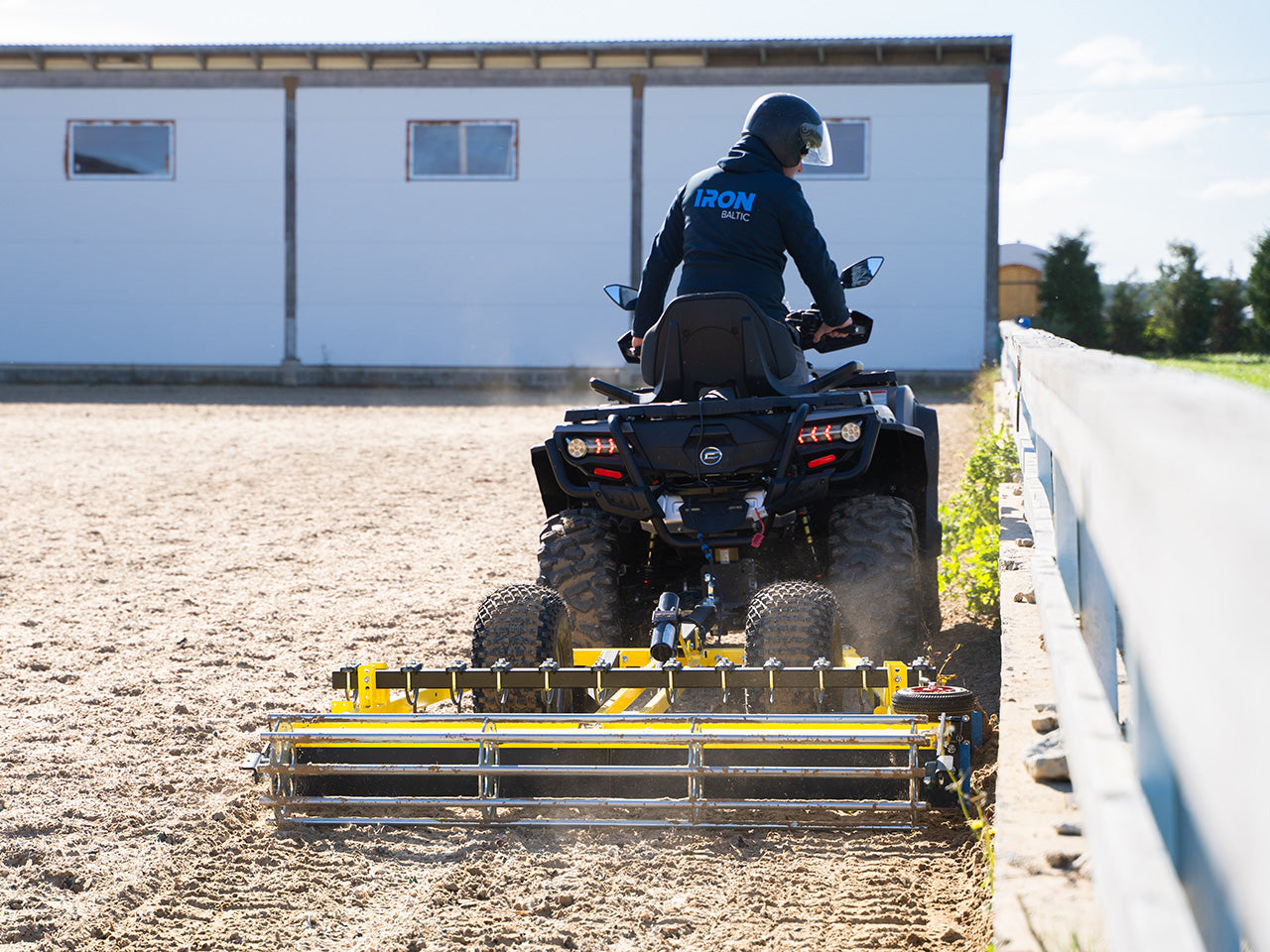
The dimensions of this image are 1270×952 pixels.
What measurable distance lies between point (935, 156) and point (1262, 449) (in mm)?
23322

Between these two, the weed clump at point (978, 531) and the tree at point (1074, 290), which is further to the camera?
the tree at point (1074, 290)

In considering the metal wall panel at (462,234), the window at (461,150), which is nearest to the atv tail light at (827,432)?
the metal wall panel at (462,234)

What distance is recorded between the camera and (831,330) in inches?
211

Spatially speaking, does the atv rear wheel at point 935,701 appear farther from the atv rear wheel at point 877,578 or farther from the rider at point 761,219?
the rider at point 761,219

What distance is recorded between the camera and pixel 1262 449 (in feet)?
2.53

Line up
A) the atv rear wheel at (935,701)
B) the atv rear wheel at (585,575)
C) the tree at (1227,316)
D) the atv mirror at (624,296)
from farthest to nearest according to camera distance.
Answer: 1. the tree at (1227,316)
2. the atv mirror at (624,296)
3. the atv rear wheel at (585,575)
4. the atv rear wheel at (935,701)

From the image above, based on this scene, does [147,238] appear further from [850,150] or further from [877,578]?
[877,578]

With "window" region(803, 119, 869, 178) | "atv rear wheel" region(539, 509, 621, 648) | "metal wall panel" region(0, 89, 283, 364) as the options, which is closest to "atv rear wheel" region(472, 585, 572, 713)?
"atv rear wheel" region(539, 509, 621, 648)

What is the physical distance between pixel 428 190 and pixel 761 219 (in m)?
20.2

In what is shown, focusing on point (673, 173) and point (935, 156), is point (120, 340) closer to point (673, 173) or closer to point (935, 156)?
point (673, 173)

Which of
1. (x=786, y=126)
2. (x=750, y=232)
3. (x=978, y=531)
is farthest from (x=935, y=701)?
(x=978, y=531)

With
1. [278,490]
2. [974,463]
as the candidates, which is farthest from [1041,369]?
[278,490]

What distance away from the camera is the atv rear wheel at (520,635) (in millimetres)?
4062

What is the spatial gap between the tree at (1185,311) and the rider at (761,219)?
37502mm
